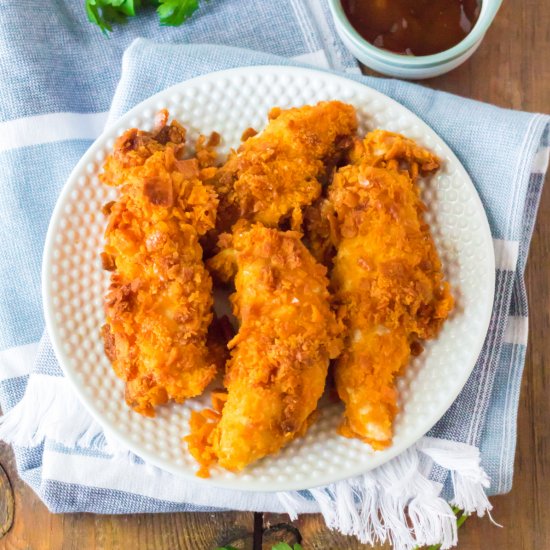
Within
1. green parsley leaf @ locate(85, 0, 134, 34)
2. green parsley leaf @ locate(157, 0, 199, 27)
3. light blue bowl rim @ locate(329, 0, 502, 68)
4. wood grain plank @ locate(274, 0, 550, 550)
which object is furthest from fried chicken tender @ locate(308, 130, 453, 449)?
green parsley leaf @ locate(85, 0, 134, 34)

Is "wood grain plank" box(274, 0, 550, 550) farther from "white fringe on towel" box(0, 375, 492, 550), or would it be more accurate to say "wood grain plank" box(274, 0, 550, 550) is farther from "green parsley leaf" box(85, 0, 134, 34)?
"green parsley leaf" box(85, 0, 134, 34)

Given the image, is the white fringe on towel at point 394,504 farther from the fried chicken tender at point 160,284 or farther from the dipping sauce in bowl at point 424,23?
the dipping sauce in bowl at point 424,23

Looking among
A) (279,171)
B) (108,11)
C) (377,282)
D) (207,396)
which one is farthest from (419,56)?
(207,396)

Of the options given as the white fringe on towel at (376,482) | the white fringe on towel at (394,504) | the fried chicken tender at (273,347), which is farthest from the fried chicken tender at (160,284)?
the white fringe on towel at (394,504)

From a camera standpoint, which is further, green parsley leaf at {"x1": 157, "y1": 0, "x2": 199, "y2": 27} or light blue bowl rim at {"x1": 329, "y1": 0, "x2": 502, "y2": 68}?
green parsley leaf at {"x1": 157, "y1": 0, "x2": 199, "y2": 27}

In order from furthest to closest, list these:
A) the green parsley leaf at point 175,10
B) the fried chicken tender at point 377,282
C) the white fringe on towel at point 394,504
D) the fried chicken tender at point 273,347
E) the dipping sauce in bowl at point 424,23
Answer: the green parsley leaf at point 175,10
the dipping sauce in bowl at point 424,23
the white fringe on towel at point 394,504
the fried chicken tender at point 377,282
the fried chicken tender at point 273,347

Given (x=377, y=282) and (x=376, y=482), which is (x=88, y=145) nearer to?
(x=377, y=282)
